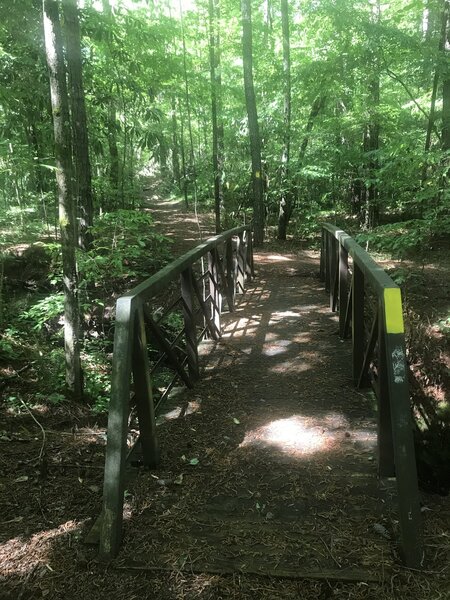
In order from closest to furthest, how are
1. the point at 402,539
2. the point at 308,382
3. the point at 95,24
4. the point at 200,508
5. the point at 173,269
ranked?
the point at 402,539 → the point at 200,508 → the point at 173,269 → the point at 308,382 → the point at 95,24

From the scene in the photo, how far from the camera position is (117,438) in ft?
7.29

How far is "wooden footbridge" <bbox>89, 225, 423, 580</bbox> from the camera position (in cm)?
208

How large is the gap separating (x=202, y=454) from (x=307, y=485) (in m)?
0.77

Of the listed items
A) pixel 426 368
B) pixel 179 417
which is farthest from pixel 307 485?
pixel 426 368

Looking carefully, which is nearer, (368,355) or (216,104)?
(368,355)

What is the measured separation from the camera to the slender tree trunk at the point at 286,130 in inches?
527

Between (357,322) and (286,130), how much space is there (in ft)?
35.8

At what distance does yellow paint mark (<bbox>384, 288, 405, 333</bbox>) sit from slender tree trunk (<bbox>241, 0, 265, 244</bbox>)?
40.0 ft

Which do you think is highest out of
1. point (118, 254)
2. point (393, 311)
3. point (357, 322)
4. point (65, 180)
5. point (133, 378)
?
point (65, 180)

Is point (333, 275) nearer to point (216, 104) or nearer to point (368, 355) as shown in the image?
point (368, 355)

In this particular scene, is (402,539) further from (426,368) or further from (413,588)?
(426,368)

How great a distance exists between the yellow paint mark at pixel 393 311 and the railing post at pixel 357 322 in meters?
1.66

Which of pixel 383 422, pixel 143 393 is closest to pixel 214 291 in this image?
pixel 143 393

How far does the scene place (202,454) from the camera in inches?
119
